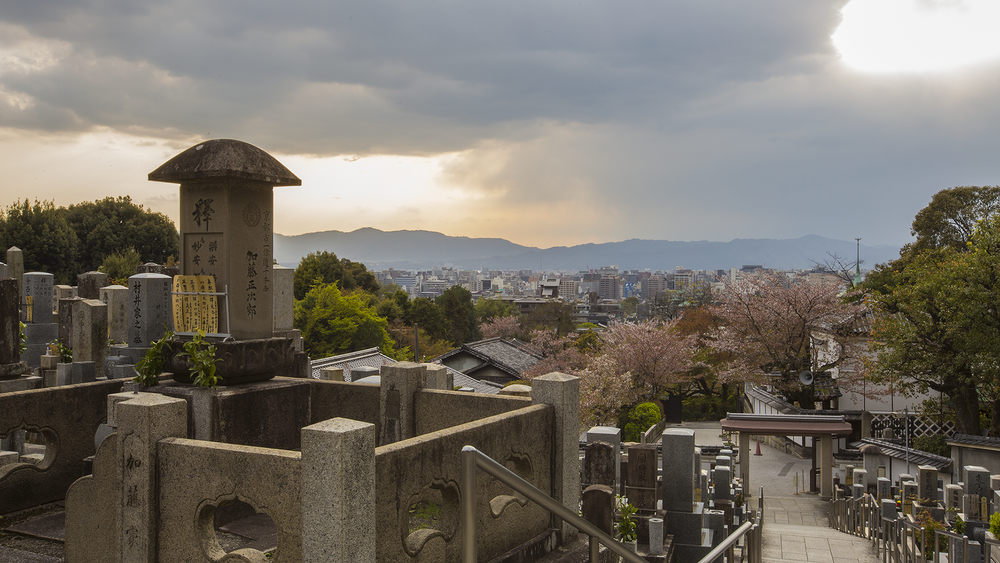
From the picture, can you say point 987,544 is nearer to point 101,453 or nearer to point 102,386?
point 101,453

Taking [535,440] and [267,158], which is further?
[267,158]

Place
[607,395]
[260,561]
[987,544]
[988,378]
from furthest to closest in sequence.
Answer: [607,395] → [988,378] → [987,544] → [260,561]

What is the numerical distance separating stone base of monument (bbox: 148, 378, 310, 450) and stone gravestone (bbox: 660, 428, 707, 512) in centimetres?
570

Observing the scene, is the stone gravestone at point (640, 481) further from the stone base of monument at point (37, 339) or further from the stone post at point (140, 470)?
the stone base of monument at point (37, 339)

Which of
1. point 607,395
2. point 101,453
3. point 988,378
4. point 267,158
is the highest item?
point 267,158

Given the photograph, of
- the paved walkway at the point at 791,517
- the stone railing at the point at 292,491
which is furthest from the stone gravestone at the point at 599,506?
the paved walkway at the point at 791,517

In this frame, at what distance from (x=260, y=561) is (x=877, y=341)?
72.2 feet

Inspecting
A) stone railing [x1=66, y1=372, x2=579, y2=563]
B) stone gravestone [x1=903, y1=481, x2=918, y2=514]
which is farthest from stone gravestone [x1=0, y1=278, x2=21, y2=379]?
stone gravestone [x1=903, y1=481, x2=918, y2=514]

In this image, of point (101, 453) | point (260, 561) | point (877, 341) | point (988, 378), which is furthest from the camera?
point (877, 341)

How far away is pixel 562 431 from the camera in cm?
694

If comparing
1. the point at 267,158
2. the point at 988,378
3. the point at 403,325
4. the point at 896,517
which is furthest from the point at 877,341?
the point at 403,325

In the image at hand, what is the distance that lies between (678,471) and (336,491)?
772cm

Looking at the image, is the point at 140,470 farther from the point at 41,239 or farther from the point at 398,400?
the point at 41,239

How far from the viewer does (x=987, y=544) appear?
938cm
